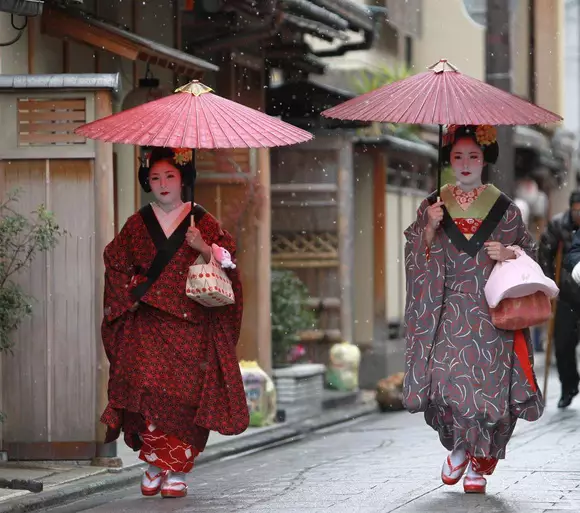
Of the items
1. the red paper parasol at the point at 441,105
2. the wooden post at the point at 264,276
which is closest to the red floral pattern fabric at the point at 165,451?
the red paper parasol at the point at 441,105

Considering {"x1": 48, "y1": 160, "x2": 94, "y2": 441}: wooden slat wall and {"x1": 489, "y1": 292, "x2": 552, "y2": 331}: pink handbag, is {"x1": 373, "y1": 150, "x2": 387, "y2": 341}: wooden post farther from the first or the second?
{"x1": 489, "y1": 292, "x2": 552, "y2": 331}: pink handbag

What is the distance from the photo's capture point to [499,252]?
891cm

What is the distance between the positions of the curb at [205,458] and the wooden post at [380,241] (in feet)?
10.3

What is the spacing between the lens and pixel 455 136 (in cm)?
927

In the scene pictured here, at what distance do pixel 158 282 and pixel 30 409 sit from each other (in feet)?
7.47

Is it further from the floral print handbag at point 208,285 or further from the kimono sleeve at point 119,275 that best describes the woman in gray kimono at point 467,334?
the kimono sleeve at point 119,275

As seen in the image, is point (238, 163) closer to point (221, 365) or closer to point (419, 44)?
point (221, 365)

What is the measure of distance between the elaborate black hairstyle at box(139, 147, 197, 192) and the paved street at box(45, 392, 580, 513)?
6.20ft

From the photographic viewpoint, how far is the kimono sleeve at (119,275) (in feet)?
30.2

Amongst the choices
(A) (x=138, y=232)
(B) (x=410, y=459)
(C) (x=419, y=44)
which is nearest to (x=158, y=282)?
(A) (x=138, y=232)

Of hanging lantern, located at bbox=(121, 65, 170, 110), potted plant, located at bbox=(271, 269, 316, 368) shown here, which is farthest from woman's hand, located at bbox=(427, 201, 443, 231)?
potted plant, located at bbox=(271, 269, 316, 368)

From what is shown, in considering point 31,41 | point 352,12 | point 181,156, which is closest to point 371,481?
point 181,156

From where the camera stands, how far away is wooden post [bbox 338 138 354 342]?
18.5 meters

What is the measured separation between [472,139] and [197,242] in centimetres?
A: 173
